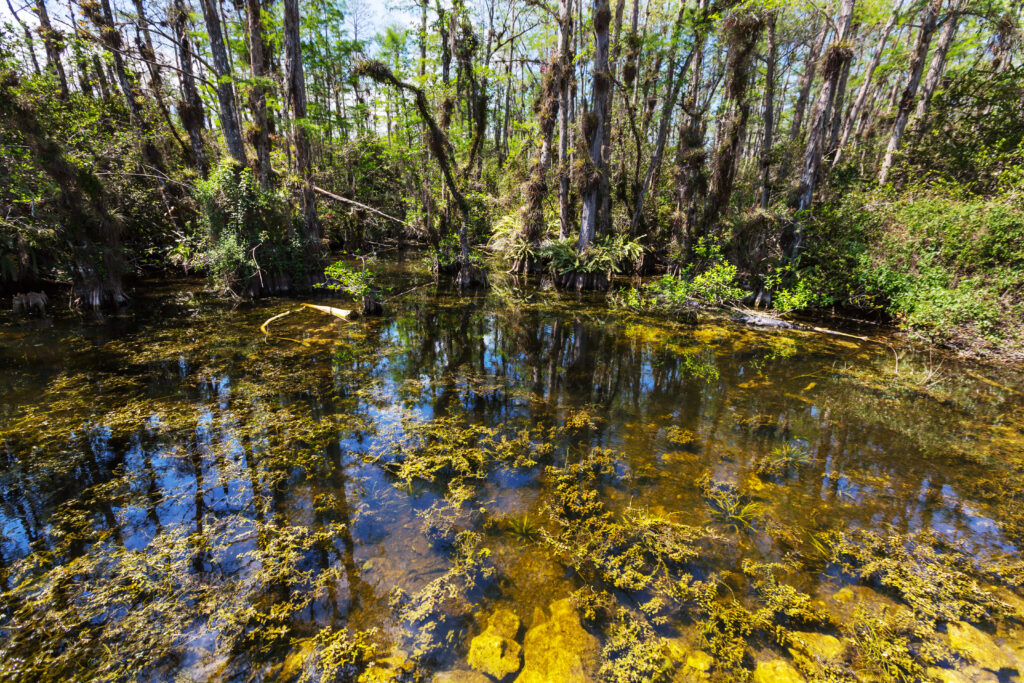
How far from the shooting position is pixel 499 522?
2.88 meters

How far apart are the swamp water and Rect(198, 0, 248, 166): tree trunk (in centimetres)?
626

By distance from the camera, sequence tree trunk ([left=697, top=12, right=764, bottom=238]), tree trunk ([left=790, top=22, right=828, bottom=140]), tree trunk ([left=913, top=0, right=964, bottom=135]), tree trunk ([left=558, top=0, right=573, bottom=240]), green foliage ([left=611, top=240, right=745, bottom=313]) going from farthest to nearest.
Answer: tree trunk ([left=790, top=22, right=828, bottom=140])
tree trunk ([left=558, top=0, right=573, bottom=240])
tree trunk ([left=913, top=0, right=964, bottom=135])
tree trunk ([left=697, top=12, right=764, bottom=238])
green foliage ([left=611, top=240, right=745, bottom=313])

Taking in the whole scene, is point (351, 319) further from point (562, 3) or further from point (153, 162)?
point (562, 3)

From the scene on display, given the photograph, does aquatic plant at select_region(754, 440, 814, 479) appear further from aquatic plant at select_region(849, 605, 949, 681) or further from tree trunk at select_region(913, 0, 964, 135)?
tree trunk at select_region(913, 0, 964, 135)

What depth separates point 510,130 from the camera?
22969mm

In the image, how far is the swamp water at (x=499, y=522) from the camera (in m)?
1.98

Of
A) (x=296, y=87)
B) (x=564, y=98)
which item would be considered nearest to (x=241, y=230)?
(x=296, y=87)

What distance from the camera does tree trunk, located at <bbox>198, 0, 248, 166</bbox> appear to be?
352 inches

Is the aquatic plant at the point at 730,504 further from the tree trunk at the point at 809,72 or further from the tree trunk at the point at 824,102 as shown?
the tree trunk at the point at 809,72

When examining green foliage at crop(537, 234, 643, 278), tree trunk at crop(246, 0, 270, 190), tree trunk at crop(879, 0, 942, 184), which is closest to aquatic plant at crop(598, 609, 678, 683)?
green foliage at crop(537, 234, 643, 278)

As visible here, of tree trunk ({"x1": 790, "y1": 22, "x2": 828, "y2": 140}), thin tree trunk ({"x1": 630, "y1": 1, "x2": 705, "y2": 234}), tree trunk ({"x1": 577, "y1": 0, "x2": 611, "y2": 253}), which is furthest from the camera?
tree trunk ({"x1": 790, "y1": 22, "x2": 828, "y2": 140})

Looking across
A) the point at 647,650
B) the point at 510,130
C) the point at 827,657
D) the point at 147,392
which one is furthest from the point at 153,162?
the point at 510,130

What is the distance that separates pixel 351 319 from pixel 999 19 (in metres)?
17.2

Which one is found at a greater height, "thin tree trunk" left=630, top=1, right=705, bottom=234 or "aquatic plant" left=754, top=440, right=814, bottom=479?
"thin tree trunk" left=630, top=1, right=705, bottom=234
